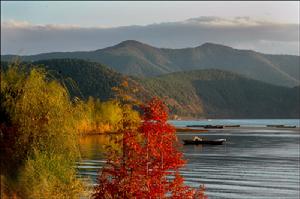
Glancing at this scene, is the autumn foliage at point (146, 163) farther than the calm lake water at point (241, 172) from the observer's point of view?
No

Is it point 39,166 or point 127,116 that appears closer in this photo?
point 127,116

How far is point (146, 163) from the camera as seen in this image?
85.6ft

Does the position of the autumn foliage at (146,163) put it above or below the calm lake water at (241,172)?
above

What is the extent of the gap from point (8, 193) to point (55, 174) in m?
8.25

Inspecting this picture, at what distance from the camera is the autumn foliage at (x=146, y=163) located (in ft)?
83.7

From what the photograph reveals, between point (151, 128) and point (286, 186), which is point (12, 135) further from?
point (286, 186)

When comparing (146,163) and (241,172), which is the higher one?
(146,163)

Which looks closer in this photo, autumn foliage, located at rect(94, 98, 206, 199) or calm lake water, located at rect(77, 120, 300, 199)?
autumn foliage, located at rect(94, 98, 206, 199)

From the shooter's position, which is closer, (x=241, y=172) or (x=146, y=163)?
(x=146, y=163)

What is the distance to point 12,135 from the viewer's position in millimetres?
27859

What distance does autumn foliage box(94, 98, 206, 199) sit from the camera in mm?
25516

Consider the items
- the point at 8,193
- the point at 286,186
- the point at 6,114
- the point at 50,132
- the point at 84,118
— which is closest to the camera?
the point at 8,193

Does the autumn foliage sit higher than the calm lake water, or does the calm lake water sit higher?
the autumn foliage

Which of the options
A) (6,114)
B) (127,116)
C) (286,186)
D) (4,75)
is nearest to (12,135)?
(6,114)
